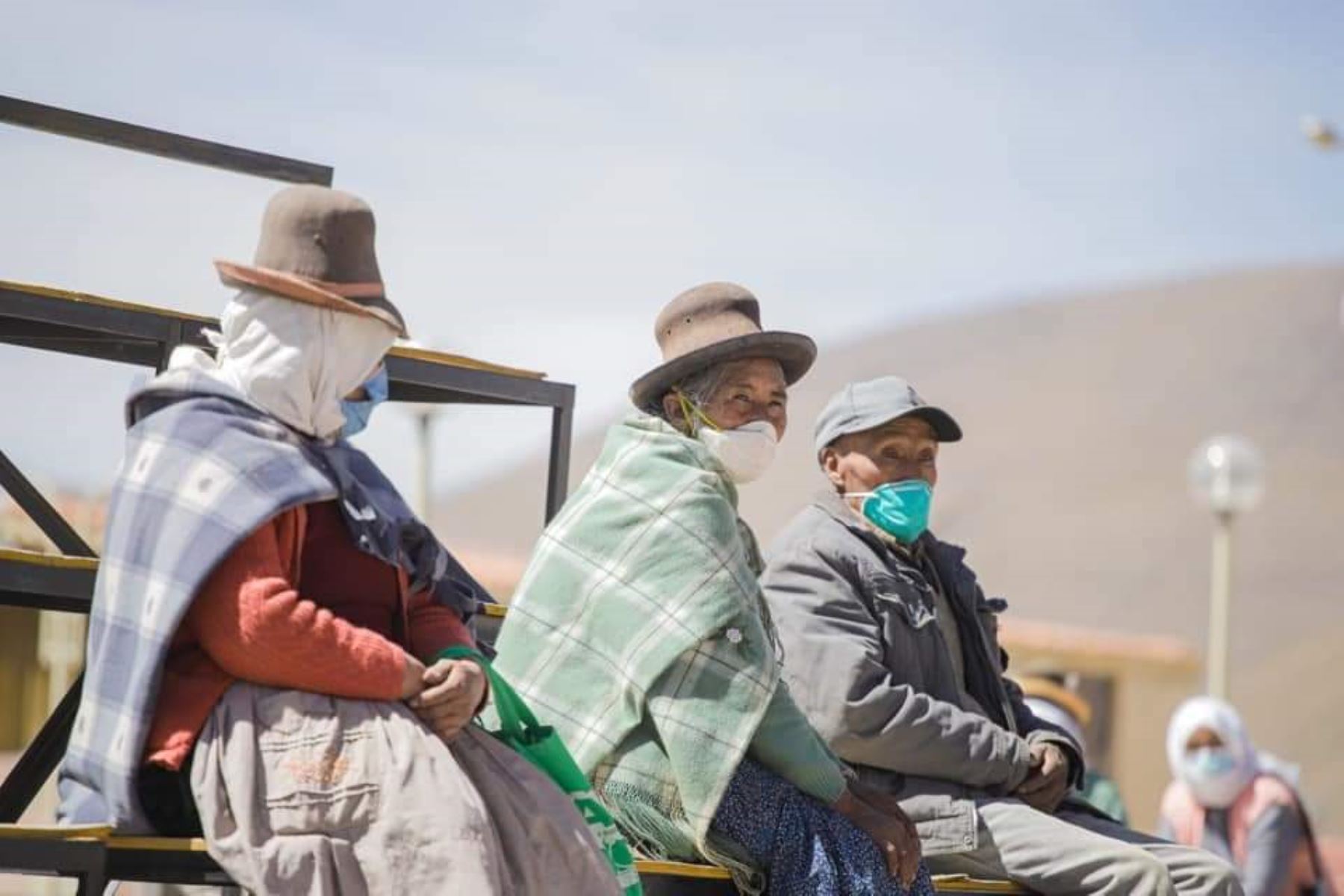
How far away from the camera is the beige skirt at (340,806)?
4.35 meters

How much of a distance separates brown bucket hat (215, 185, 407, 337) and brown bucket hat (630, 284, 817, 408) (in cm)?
141

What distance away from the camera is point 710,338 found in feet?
20.1

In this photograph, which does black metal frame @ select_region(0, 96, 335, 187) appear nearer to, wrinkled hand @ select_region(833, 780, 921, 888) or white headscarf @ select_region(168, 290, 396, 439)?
white headscarf @ select_region(168, 290, 396, 439)

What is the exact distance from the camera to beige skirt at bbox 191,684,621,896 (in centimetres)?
435

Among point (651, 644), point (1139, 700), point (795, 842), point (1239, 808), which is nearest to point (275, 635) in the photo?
point (651, 644)

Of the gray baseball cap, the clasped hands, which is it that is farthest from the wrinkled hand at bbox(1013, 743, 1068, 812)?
the clasped hands

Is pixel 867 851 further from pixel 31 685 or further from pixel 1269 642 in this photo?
pixel 1269 642

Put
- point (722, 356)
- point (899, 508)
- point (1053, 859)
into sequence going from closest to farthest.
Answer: point (722, 356), point (1053, 859), point (899, 508)

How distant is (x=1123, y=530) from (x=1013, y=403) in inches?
946

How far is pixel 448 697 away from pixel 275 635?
1.44 ft

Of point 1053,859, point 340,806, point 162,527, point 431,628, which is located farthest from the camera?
point 1053,859

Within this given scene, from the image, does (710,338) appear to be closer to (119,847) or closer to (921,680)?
(921,680)

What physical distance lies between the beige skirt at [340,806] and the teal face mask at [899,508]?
8.00 ft

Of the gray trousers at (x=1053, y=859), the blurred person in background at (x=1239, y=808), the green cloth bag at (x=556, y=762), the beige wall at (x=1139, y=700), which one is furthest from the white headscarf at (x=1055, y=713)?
the beige wall at (x=1139, y=700)
